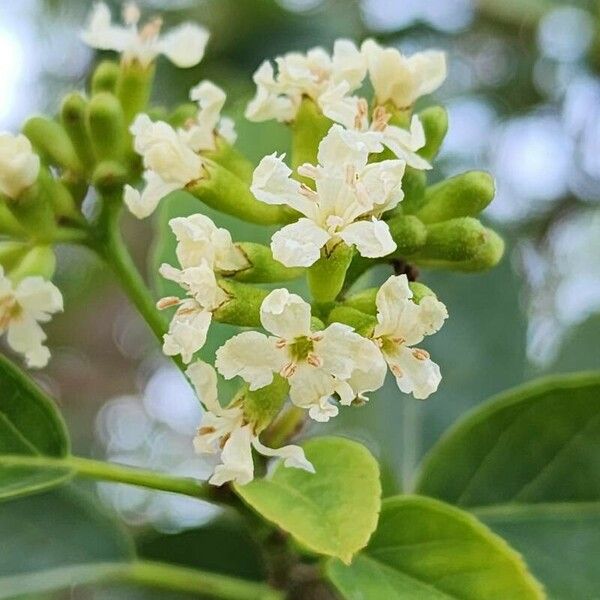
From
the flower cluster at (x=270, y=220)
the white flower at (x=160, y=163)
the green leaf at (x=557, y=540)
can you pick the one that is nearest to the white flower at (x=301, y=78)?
the flower cluster at (x=270, y=220)

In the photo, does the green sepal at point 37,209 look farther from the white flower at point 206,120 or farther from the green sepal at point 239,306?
the green sepal at point 239,306

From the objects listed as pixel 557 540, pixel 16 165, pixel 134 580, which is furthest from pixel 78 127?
pixel 557 540

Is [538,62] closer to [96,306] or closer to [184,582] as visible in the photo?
[96,306]

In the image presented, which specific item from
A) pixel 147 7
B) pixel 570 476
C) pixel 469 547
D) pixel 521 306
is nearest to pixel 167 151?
pixel 469 547

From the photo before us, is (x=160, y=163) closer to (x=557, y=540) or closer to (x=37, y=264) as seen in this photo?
(x=37, y=264)

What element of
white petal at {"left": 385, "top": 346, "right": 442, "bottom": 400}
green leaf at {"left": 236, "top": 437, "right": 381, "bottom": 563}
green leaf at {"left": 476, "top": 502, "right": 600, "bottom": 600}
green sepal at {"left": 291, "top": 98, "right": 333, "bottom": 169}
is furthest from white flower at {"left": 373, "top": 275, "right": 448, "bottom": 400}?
green leaf at {"left": 476, "top": 502, "right": 600, "bottom": 600}

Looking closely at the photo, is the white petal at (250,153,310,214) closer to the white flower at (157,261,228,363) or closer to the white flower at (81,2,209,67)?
the white flower at (157,261,228,363)
